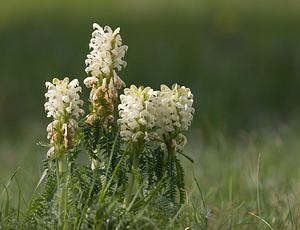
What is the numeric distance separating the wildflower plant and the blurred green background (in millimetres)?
3358

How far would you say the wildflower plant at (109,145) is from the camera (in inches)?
81.9

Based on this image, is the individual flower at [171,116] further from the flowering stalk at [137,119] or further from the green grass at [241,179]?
the green grass at [241,179]

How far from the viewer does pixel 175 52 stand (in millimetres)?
8023

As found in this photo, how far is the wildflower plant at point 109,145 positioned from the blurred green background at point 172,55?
11.0 feet

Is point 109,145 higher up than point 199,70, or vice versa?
point 199,70

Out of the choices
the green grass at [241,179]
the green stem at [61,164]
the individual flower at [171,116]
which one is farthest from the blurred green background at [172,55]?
the individual flower at [171,116]

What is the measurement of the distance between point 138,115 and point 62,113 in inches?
16.3

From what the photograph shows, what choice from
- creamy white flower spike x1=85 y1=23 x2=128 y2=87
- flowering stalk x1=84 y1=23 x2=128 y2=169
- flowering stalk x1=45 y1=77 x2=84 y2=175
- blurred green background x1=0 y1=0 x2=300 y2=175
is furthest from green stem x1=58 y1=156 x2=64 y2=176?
blurred green background x1=0 y1=0 x2=300 y2=175

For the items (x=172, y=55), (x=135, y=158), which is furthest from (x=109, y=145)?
(x=172, y=55)

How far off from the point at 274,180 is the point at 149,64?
4033mm

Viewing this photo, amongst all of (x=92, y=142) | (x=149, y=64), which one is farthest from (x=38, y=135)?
(x=92, y=142)

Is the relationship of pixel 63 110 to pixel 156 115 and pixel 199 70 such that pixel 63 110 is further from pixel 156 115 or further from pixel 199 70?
pixel 199 70

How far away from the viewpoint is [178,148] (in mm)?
2225

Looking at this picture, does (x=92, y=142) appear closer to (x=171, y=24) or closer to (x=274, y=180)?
(x=274, y=180)
